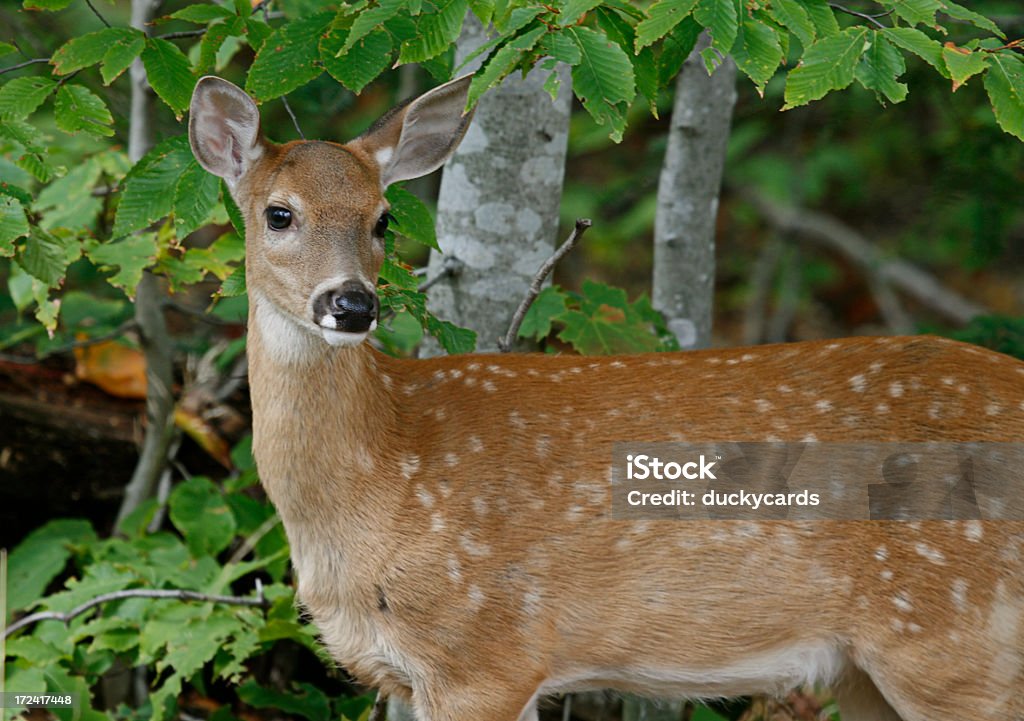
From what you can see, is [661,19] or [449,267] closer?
[661,19]

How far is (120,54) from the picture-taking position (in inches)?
157

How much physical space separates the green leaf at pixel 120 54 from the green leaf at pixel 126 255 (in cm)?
111

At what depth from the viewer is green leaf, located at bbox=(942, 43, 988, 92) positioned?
3547mm

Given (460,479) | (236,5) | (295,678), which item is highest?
(236,5)

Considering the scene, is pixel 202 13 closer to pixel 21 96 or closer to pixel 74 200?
pixel 21 96

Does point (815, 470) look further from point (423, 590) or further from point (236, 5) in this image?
point (236, 5)

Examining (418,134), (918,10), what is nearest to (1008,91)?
(918,10)

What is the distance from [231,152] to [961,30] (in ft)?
13.2

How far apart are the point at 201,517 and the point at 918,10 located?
11.5ft

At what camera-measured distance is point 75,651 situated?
5117 millimetres

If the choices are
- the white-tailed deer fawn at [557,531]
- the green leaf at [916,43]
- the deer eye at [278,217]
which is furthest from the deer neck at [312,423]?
the green leaf at [916,43]

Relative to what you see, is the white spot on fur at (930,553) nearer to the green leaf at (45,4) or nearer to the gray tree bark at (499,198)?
the gray tree bark at (499,198)

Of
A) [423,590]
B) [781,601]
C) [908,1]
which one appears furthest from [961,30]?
[423,590]

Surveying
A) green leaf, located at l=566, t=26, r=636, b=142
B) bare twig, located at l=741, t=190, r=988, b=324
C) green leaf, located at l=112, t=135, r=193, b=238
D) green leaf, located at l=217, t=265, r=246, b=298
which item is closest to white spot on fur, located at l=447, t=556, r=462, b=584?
green leaf, located at l=217, t=265, r=246, b=298
